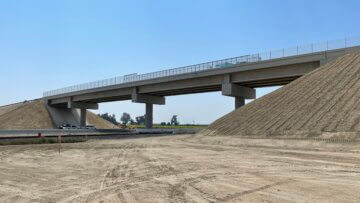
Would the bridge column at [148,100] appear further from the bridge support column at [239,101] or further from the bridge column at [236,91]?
the bridge support column at [239,101]

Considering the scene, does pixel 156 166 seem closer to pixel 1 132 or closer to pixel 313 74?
pixel 313 74

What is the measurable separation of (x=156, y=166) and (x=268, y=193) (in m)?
7.67

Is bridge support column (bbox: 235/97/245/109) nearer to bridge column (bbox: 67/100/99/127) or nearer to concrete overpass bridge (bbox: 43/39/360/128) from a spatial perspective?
concrete overpass bridge (bbox: 43/39/360/128)

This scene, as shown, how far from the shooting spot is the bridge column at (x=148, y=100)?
255 feet

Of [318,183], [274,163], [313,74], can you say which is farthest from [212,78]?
[318,183]

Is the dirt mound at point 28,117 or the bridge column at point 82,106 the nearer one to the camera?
the dirt mound at point 28,117

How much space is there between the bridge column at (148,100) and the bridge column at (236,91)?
2397 cm

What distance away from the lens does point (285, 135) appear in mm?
30391

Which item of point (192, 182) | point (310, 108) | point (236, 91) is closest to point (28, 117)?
point (236, 91)

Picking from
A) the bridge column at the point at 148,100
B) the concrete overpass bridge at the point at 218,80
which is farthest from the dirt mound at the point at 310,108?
the bridge column at the point at 148,100

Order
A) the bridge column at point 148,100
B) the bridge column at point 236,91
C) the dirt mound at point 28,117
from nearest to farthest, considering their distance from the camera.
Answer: the bridge column at point 236,91
the bridge column at point 148,100
the dirt mound at point 28,117

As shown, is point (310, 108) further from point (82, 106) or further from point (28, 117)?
point (28, 117)

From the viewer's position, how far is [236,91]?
5812 centimetres

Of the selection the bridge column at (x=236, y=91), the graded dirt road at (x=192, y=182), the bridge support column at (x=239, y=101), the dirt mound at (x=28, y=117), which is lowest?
the graded dirt road at (x=192, y=182)
